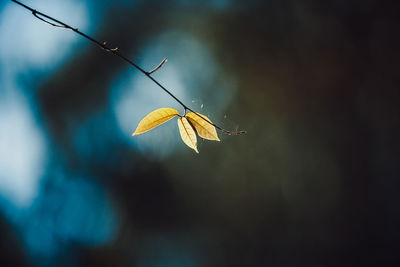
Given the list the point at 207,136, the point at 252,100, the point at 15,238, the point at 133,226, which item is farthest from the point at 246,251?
the point at 15,238

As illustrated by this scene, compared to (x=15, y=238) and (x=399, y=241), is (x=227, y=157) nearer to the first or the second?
(x=399, y=241)

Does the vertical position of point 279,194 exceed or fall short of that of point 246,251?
it exceeds it

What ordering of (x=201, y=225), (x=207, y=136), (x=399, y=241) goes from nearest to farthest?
(x=207, y=136), (x=399, y=241), (x=201, y=225)

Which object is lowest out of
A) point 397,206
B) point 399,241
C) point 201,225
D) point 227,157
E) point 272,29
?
point 399,241

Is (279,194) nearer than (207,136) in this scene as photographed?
No

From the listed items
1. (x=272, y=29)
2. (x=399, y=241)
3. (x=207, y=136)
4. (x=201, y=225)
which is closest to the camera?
(x=207, y=136)

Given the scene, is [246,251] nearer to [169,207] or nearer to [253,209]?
[253,209]
